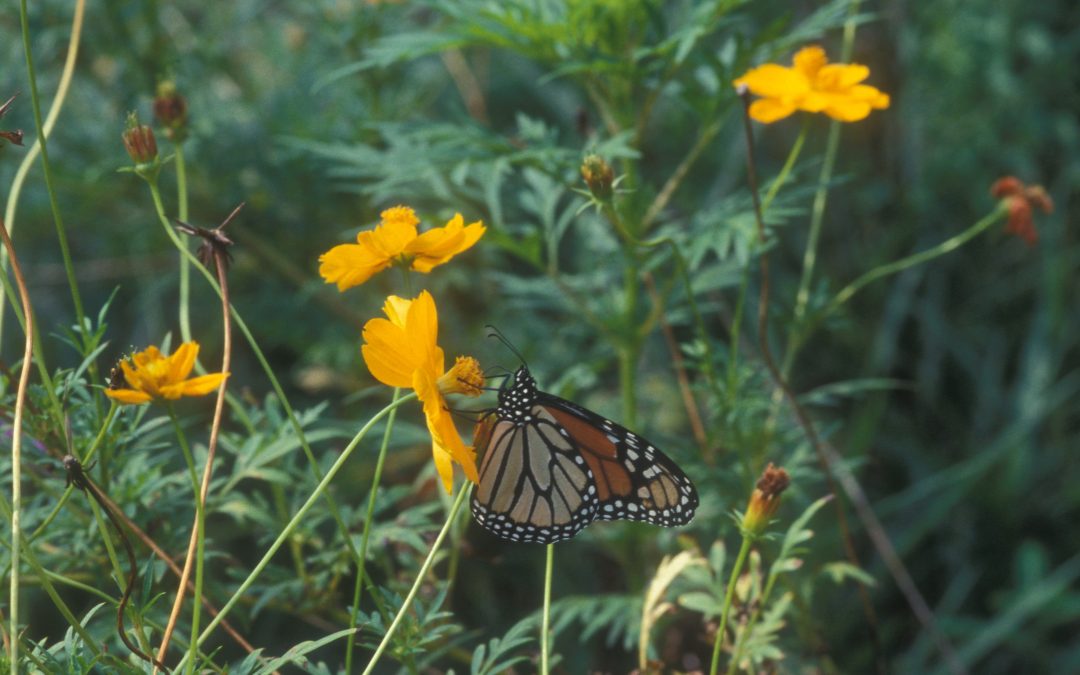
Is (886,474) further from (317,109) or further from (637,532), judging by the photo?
(317,109)

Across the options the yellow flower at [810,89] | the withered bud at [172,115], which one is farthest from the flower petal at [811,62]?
the withered bud at [172,115]

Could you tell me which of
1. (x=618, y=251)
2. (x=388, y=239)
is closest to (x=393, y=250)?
(x=388, y=239)

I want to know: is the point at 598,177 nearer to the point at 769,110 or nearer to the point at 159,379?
the point at 769,110

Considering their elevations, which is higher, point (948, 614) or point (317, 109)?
point (317, 109)

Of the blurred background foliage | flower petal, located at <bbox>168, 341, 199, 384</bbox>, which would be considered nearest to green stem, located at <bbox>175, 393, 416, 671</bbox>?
flower petal, located at <bbox>168, 341, 199, 384</bbox>

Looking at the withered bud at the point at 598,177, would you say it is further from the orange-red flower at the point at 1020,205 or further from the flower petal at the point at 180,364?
the orange-red flower at the point at 1020,205

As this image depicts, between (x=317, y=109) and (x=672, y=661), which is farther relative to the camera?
(x=317, y=109)

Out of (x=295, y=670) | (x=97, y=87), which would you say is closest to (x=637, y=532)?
(x=295, y=670)
